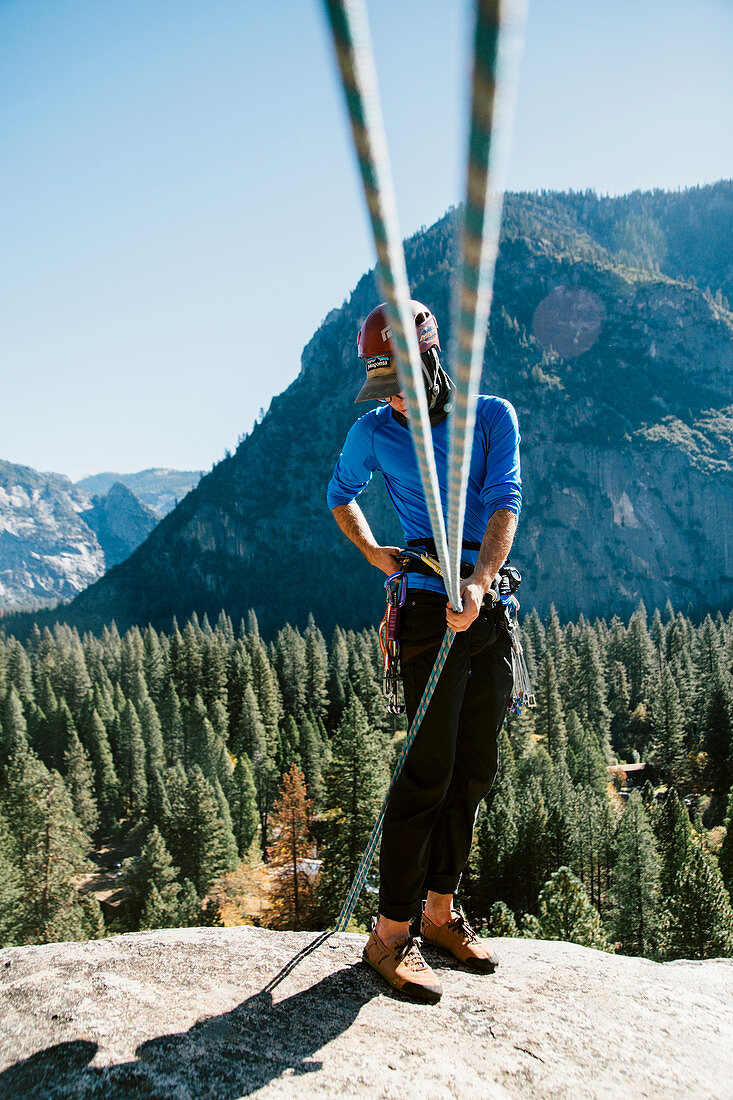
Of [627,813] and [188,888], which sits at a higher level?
[627,813]

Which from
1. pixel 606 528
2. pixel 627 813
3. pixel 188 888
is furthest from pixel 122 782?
pixel 606 528

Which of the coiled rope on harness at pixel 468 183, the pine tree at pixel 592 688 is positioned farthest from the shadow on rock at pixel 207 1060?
the pine tree at pixel 592 688

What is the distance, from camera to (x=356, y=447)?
4016mm

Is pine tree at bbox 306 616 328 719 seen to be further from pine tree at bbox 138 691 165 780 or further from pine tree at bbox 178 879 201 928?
pine tree at bbox 178 879 201 928

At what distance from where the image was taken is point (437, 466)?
3617 mm

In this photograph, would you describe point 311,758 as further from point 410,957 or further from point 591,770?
point 410,957

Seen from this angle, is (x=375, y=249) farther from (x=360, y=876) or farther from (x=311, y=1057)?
(x=360, y=876)

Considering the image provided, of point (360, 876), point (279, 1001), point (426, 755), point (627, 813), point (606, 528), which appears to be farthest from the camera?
point (606, 528)

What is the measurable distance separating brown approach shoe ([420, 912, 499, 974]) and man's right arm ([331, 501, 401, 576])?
2188 millimetres

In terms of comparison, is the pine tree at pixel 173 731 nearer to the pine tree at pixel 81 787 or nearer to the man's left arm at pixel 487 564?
the pine tree at pixel 81 787

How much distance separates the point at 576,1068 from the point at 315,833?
140 ft

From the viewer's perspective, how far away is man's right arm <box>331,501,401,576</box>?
400 centimetres

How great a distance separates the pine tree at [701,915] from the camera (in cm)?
2086

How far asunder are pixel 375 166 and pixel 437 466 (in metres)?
2.62
